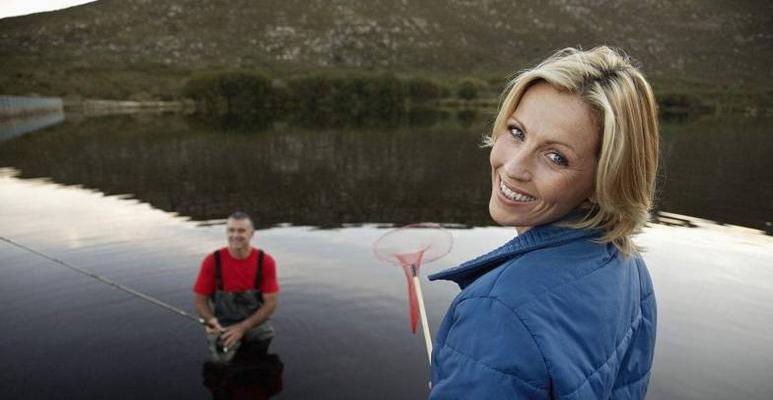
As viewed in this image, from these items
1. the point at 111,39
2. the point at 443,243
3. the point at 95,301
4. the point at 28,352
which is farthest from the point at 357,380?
the point at 111,39

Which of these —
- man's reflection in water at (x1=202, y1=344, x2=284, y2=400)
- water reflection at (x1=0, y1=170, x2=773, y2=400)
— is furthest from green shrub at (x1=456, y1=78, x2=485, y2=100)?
man's reflection in water at (x1=202, y1=344, x2=284, y2=400)

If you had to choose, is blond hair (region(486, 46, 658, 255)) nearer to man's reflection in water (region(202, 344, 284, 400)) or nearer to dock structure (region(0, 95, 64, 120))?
man's reflection in water (region(202, 344, 284, 400))

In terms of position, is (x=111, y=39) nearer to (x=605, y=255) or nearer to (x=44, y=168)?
(x=44, y=168)

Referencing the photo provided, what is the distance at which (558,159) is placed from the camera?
6.80 feet

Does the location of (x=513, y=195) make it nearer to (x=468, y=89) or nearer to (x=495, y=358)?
(x=495, y=358)

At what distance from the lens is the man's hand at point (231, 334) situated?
7906 mm

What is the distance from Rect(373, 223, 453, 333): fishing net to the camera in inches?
237

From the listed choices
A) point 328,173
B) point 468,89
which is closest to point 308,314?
point 328,173

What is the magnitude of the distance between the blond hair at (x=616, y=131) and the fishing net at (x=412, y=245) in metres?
3.86

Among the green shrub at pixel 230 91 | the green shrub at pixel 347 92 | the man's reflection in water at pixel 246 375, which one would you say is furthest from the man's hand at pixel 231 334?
the green shrub at pixel 347 92

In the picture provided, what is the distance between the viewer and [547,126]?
2.03 meters

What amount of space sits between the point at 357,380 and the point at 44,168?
29397 millimetres

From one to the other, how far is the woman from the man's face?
231 inches

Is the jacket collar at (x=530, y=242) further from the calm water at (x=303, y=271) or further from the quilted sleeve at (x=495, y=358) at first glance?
the calm water at (x=303, y=271)
